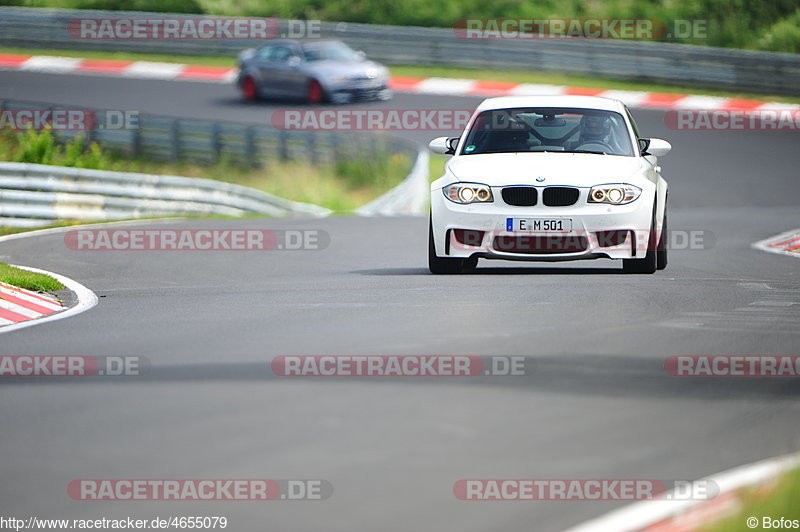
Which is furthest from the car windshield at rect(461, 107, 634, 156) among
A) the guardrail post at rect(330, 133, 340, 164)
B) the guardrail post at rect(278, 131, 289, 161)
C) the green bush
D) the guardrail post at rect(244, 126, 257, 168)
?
the guardrail post at rect(244, 126, 257, 168)

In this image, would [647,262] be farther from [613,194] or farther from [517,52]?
[517,52]

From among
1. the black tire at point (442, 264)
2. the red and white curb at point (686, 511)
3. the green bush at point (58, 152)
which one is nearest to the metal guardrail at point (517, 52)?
the green bush at point (58, 152)

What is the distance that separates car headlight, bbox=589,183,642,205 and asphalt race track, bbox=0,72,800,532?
0.71 meters

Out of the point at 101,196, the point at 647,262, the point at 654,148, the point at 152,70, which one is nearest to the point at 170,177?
the point at 101,196

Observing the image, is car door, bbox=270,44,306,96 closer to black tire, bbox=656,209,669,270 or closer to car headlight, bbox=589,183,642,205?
black tire, bbox=656,209,669,270

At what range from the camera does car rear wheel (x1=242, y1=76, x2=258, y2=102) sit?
34.4m

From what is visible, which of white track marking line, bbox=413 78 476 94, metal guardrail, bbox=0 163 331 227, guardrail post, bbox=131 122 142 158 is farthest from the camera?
white track marking line, bbox=413 78 476 94

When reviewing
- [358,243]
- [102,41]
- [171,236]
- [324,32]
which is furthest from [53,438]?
[102,41]

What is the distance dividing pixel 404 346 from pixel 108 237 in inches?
411

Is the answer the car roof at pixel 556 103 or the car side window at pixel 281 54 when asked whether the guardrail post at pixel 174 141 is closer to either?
the car side window at pixel 281 54

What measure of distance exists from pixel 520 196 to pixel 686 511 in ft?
22.4

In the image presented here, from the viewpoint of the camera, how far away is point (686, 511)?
203 inches

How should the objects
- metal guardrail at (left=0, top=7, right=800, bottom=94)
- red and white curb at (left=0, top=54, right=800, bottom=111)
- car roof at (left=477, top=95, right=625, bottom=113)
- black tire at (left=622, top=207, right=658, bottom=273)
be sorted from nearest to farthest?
black tire at (left=622, top=207, right=658, bottom=273), car roof at (left=477, top=95, right=625, bottom=113), red and white curb at (left=0, top=54, right=800, bottom=111), metal guardrail at (left=0, top=7, right=800, bottom=94)

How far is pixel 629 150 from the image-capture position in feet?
41.7
